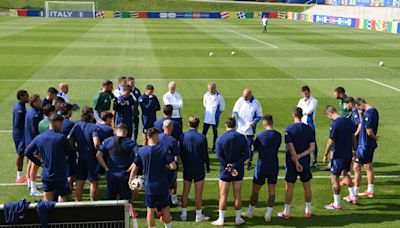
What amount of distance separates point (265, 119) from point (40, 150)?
13.6ft

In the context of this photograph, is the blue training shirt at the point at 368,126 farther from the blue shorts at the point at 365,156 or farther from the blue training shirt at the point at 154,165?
the blue training shirt at the point at 154,165

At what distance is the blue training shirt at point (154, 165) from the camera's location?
7926 millimetres

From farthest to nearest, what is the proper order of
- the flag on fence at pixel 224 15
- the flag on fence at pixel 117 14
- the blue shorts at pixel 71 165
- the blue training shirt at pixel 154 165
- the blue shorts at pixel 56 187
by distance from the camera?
1. the flag on fence at pixel 224 15
2. the flag on fence at pixel 117 14
3. the blue shorts at pixel 71 165
4. the blue shorts at pixel 56 187
5. the blue training shirt at pixel 154 165

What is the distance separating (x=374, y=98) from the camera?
2005 centimetres

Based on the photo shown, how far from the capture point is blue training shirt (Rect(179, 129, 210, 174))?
28.7 ft

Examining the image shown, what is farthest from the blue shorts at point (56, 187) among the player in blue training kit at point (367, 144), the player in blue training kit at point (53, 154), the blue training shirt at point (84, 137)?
the player in blue training kit at point (367, 144)

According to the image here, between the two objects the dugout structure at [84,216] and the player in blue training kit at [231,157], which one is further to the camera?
the player in blue training kit at [231,157]

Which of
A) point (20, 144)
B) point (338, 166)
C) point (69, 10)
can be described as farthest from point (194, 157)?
point (69, 10)

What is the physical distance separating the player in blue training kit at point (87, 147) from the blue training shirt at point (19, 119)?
228 cm

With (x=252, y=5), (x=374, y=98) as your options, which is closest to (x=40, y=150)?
(x=374, y=98)

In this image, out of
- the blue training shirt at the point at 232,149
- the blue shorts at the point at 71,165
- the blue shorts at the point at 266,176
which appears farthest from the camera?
the blue shorts at the point at 71,165

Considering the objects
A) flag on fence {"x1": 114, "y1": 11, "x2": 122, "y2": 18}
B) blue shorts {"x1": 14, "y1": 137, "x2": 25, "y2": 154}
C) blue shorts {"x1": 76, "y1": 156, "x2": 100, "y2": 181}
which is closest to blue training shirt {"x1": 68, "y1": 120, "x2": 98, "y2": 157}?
blue shorts {"x1": 76, "y1": 156, "x2": 100, "y2": 181}

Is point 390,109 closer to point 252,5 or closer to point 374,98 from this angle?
point 374,98

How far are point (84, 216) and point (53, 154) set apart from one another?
7.04 ft
